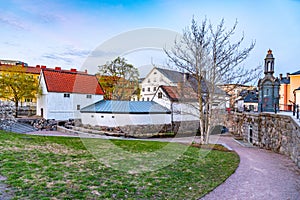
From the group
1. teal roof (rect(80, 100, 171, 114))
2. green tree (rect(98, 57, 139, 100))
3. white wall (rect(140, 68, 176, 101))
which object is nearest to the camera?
teal roof (rect(80, 100, 171, 114))

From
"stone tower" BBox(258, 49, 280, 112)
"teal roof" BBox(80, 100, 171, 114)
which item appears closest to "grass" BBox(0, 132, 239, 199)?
"stone tower" BBox(258, 49, 280, 112)

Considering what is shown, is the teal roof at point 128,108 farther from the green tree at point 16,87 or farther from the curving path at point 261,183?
the curving path at point 261,183

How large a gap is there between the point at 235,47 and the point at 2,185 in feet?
40.7

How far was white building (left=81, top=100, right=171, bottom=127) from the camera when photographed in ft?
70.8

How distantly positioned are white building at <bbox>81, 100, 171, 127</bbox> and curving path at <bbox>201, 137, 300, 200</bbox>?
45.5 ft

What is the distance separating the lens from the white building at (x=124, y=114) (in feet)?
70.8

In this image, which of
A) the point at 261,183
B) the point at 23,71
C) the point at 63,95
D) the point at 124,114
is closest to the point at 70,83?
the point at 63,95

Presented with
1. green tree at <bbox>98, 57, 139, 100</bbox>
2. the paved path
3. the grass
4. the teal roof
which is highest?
green tree at <bbox>98, 57, 139, 100</bbox>

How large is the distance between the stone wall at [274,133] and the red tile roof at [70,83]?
1976 cm

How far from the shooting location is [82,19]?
48.2ft

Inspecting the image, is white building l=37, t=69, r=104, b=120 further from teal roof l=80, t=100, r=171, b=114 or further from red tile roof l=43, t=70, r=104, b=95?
teal roof l=80, t=100, r=171, b=114

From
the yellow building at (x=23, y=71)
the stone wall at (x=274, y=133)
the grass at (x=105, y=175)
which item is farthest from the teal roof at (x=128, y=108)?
the grass at (x=105, y=175)

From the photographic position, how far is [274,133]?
507 inches

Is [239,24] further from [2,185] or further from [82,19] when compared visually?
[2,185]
